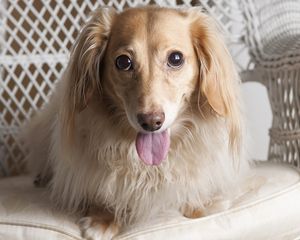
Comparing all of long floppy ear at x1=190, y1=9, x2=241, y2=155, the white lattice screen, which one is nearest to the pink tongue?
long floppy ear at x1=190, y1=9, x2=241, y2=155

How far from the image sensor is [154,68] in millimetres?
1252

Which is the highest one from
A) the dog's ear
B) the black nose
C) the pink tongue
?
the dog's ear

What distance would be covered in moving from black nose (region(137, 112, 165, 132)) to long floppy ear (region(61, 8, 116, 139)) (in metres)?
0.19

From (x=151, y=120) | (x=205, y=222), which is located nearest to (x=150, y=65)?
(x=151, y=120)

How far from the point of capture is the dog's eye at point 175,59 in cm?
127

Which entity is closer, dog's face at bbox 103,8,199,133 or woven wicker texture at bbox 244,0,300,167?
dog's face at bbox 103,8,199,133

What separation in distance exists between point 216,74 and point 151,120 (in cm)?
24

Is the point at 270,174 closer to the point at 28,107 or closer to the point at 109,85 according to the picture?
the point at 109,85

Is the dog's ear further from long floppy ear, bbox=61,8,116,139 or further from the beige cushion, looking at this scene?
the beige cushion

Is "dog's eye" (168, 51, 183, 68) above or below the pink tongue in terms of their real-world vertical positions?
above

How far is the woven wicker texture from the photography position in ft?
5.56

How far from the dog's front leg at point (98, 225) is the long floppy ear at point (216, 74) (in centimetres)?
36

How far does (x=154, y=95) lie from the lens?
47.3 inches

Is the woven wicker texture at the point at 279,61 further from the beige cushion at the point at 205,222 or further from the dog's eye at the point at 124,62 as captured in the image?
the dog's eye at the point at 124,62
